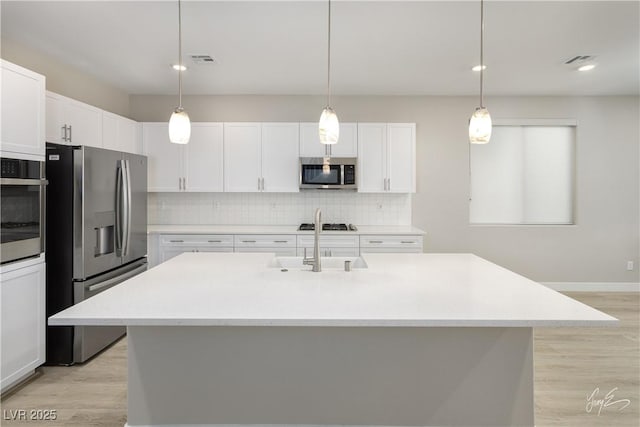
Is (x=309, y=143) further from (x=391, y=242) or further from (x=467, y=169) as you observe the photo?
(x=467, y=169)

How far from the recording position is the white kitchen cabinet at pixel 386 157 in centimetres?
458

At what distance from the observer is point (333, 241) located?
168 inches

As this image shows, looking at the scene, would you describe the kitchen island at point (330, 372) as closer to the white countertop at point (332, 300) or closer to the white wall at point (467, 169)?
the white countertop at point (332, 300)

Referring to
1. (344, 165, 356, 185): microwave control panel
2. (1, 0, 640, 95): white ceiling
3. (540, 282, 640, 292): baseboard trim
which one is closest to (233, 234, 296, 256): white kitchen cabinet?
(344, 165, 356, 185): microwave control panel

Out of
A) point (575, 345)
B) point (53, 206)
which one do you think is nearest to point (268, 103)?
point (53, 206)

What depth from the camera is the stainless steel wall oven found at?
8.07 ft

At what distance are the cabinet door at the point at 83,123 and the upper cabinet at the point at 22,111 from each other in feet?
2.02

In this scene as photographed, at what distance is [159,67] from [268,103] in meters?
1.44

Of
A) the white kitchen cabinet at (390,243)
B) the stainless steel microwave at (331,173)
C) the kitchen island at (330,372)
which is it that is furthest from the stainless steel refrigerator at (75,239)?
the white kitchen cabinet at (390,243)

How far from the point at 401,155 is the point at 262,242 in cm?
190

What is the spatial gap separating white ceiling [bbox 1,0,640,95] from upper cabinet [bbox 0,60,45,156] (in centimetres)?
50

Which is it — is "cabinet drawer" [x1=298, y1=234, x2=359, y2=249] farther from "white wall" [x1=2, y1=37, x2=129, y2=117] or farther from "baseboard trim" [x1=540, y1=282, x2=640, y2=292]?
"baseboard trim" [x1=540, y1=282, x2=640, y2=292]

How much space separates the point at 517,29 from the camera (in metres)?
2.99

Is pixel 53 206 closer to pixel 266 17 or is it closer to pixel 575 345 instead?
pixel 266 17
